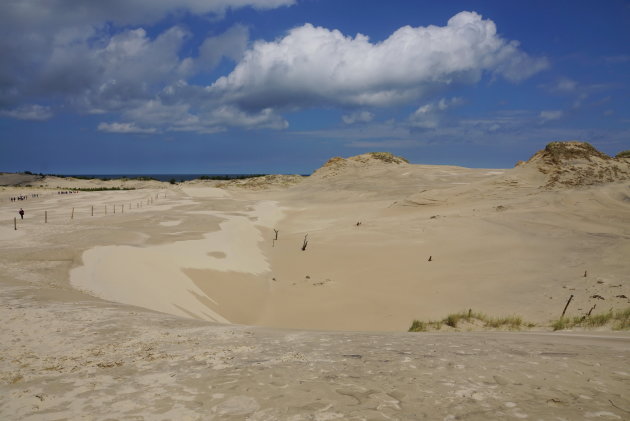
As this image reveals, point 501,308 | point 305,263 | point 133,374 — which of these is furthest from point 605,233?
point 133,374

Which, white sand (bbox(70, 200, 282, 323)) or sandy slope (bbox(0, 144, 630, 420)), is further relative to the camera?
white sand (bbox(70, 200, 282, 323))

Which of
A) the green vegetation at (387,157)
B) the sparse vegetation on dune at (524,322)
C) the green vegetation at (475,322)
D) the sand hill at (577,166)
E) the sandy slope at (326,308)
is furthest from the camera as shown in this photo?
the green vegetation at (387,157)

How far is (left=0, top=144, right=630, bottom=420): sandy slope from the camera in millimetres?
4137

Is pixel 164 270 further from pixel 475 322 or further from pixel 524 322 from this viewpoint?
pixel 524 322

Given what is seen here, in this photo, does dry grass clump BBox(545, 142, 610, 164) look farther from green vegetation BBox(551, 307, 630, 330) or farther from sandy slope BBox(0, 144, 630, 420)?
green vegetation BBox(551, 307, 630, 330)

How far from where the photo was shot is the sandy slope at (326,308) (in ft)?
13.6

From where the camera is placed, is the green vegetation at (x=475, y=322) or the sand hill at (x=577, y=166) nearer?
the green vegetation at (x=475, y=322)

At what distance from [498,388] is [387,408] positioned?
124 centimetres

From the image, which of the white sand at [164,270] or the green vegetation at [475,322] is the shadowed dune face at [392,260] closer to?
the white sand at [164,270]

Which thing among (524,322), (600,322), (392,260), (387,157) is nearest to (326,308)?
(524,322)

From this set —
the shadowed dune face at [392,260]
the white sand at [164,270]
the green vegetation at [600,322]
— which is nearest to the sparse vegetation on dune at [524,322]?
the green vegetation at [600,322]

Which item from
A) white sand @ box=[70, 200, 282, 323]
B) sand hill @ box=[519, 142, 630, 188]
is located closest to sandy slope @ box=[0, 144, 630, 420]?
white sand @ box=[70, 200, 282, 323]

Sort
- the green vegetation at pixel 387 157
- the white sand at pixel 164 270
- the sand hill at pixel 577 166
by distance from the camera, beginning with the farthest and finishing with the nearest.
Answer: the green vegetation at pixel 387 157
the sand hill at pixel 577 166
the white sand at pixel 164 270

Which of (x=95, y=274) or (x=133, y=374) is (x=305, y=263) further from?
(x=133, y=374)
